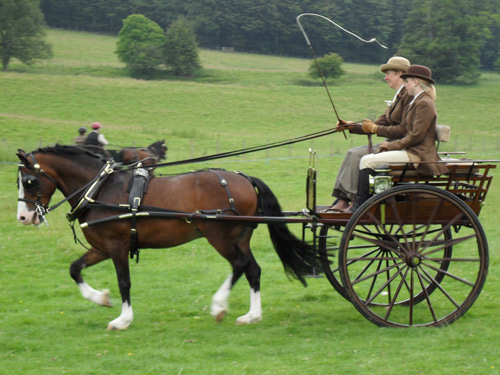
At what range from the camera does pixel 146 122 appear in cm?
4200

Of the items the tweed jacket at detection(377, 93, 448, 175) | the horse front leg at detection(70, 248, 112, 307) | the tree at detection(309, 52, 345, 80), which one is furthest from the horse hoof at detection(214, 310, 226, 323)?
the tree at detection(309, 52, 345, 80)

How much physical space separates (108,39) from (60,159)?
86123 millimetres

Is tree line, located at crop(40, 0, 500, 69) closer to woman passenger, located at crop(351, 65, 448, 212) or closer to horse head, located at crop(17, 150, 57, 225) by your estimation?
woman passenger, located at crop(351, 65, 448, 212)

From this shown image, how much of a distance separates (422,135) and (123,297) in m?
3.74

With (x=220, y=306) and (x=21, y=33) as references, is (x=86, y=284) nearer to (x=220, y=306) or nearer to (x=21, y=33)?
(x=220, y=306)

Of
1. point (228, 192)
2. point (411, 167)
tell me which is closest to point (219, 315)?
point (228, 192)

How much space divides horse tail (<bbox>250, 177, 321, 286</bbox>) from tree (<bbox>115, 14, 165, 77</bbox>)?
60.0 m

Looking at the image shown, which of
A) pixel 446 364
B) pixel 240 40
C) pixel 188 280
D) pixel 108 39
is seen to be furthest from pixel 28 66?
pixel 446 364

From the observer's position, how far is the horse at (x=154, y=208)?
6969 mm

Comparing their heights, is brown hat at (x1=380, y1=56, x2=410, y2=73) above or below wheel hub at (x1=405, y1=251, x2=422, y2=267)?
above

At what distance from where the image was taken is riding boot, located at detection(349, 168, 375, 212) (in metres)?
6.52

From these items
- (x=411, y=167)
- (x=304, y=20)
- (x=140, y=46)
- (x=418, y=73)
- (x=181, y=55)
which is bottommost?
(x=181, y=55)

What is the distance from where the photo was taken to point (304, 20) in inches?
2154

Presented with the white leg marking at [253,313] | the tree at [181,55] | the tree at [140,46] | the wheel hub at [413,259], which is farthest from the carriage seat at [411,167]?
the tree at [181,55]
